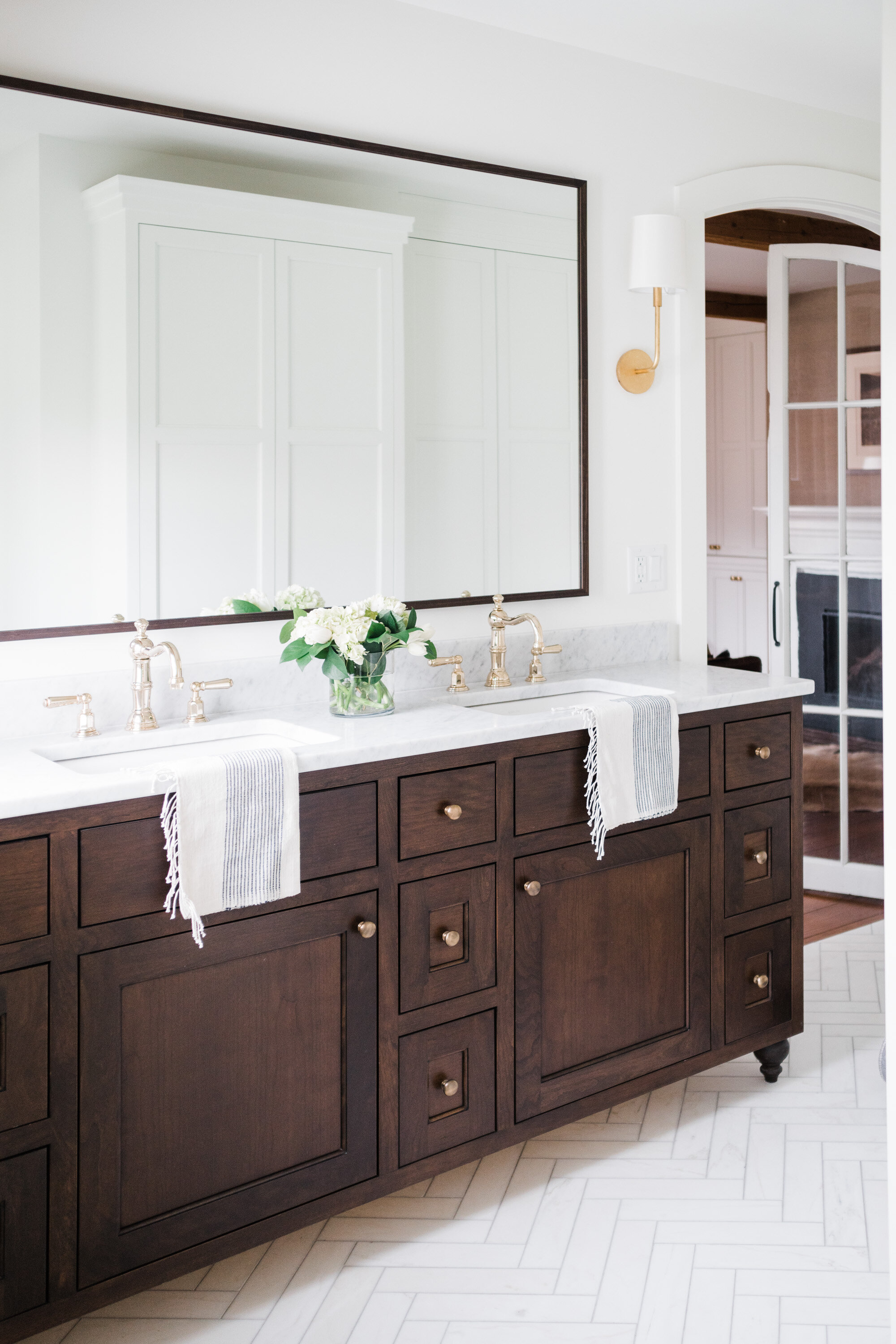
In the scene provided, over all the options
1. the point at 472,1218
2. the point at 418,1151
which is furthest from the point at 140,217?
the point at 472,1218

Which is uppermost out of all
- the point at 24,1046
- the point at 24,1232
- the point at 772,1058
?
the point at 24,1046

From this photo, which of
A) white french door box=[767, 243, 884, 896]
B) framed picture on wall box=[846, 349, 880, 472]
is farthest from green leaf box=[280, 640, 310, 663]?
framed picture on wall box=[846, 349, 880, 472]

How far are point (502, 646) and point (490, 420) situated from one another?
1.72 feet

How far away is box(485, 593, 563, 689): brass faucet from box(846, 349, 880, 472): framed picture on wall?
165 cm

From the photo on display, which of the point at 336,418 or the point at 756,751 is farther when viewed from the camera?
the point at 756,751

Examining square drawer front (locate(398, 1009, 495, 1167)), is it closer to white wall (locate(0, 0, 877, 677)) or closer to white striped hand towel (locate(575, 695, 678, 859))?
white striped hand towel (locate(575, 695, 678, 859))

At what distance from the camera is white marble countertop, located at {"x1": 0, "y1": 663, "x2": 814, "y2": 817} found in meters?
1.73

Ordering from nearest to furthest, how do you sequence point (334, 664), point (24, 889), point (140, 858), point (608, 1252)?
point (24, 889)
point (140, 858)
point (608, 1252)
point (334, 664)

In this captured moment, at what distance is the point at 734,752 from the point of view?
8.37ft

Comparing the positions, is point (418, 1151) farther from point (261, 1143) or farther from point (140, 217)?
point (140, 217)

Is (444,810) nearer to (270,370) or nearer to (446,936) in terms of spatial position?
(446,936)

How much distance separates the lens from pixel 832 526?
381cm

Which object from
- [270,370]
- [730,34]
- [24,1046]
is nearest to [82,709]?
[24,1046]

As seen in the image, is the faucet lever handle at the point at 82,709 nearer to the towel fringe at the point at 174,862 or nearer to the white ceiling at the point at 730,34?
the towel fringe at the point at 174,862
